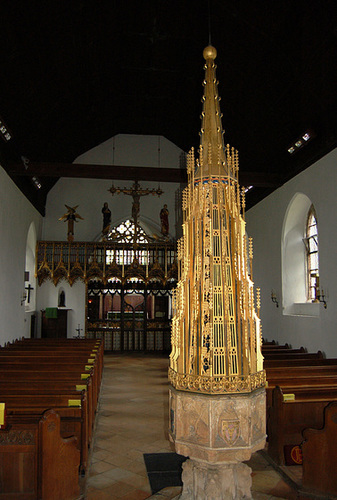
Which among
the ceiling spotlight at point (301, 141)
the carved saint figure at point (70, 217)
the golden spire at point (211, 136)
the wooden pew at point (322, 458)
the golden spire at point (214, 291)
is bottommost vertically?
the wooden pew at point (322, 458)

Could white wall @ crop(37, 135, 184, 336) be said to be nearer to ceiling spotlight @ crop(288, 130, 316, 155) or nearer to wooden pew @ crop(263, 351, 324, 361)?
ceiling spotlight @ crop(288, 130, 316, 155)

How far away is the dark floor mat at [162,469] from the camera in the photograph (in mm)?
4535

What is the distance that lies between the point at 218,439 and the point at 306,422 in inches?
89.8

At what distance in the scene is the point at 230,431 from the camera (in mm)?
3320

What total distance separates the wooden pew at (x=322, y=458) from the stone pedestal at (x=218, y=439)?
1.12 metres

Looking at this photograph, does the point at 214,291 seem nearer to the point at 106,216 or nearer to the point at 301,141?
the point at 301,141

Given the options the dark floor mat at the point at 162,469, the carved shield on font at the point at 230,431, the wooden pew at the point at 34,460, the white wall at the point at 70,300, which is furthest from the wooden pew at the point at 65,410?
the white wall at the point at 70,300

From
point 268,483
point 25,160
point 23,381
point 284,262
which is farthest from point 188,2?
point 268,483

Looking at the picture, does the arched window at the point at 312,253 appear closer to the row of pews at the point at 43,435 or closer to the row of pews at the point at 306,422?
the row of pews at the point at 306,422

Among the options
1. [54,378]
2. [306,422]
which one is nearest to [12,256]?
[54,378]

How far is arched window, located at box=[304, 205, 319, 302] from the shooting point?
10367 mm

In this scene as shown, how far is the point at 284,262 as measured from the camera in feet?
36.1

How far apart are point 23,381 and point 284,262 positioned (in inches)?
289

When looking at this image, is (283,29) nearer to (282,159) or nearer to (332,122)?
(332,122)
